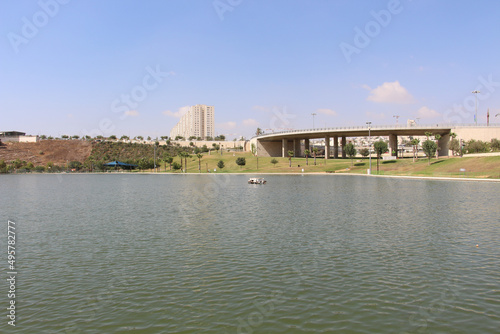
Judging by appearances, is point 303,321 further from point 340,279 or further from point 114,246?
point 114,246

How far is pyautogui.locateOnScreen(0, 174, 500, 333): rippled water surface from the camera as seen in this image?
1378cm

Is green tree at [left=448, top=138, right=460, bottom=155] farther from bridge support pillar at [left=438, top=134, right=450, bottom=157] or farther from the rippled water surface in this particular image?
the rippled water surface

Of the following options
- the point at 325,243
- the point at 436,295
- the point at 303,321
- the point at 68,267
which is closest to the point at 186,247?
the point at 68,267

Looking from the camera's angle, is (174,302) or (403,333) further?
(174,302)

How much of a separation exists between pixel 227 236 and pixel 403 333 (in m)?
17.1

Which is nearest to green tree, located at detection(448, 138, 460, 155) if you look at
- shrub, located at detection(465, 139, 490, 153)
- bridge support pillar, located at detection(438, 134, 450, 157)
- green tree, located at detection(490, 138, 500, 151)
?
shrub, located at detection(465, 139, 490, 153)

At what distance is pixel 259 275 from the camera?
18.8 metres

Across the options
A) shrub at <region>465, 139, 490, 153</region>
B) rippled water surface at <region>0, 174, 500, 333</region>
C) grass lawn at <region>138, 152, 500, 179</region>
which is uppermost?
shrub at <region>465, 139, 490, 153</region>

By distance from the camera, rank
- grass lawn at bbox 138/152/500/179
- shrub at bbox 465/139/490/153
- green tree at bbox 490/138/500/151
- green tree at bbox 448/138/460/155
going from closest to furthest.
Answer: grass lawn at bbox 138/152/500/179
green tree at bbox 490/138/500/151
shrub at bbox 465/139/490/153
green tree at bbox 448/138/460/155

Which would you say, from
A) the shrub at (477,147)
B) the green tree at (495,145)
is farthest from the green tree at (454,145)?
the green tree at (495,145)

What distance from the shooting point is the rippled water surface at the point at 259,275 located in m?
13.8

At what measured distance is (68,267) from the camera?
67.6 ft

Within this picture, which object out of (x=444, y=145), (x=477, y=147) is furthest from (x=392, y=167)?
(x=477, y=147)

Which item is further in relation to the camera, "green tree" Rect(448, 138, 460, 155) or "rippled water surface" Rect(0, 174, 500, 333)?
"green tree" Rect(448, 138, 460, 155)
